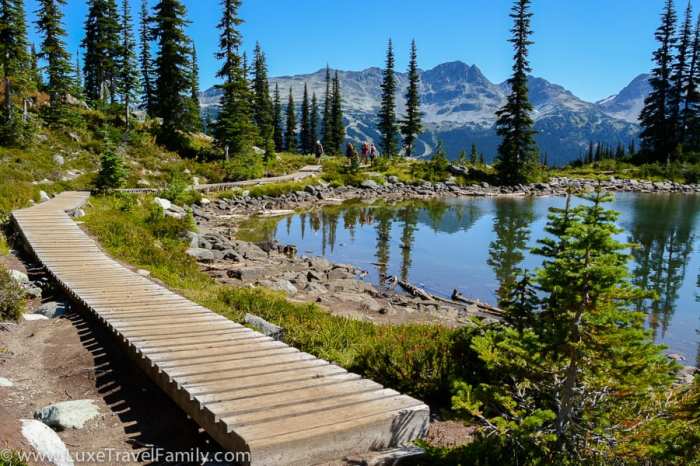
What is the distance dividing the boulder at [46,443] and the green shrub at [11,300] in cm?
517

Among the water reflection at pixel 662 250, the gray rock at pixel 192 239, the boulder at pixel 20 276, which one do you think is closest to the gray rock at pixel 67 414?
the boulder at pixel 20 276

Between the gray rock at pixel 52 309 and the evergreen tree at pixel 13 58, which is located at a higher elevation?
the evergreen tree at pixel 13 58

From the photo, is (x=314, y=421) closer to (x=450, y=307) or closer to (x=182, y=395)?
(x=182, y=395)

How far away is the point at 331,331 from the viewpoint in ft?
29.2

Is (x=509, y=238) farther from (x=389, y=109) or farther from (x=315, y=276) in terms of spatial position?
(x=389, y=109)

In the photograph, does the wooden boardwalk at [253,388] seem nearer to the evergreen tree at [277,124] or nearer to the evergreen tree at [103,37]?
the evergreen tree at [103,37]

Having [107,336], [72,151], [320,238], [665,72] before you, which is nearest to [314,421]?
[107,336]

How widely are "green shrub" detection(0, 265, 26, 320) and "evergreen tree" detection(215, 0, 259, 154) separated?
33.1 m

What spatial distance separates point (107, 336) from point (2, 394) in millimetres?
2264

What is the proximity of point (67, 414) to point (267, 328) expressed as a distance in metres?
3.80

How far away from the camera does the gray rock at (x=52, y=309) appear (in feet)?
30.8

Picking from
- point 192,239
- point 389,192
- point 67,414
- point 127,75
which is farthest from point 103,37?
point 67,414

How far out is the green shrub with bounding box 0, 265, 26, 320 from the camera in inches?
347

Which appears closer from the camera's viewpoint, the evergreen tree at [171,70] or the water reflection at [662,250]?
the water reflection at [662,250]
